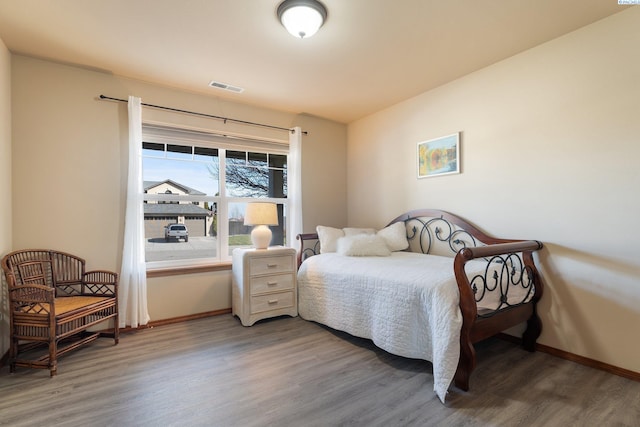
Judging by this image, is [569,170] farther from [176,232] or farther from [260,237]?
[176,232]

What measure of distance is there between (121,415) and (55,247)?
5.72 feet

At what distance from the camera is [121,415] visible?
1626 millimetres

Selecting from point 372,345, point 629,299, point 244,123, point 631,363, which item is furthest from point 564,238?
point 244,123

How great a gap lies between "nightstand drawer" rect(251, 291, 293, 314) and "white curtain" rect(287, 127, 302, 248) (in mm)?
804

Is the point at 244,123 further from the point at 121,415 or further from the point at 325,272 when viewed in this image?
the point at 121,415

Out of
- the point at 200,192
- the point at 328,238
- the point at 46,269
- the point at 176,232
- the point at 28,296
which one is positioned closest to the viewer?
the point at 28,296

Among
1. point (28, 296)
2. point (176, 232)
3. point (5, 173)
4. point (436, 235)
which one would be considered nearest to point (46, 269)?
point (28, 296)

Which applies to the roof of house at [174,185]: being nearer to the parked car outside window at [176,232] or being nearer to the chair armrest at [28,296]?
the parked car outside window at [176,232]

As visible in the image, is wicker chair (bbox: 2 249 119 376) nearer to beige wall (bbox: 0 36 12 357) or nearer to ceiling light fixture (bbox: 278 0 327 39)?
beige wall (bbox: 0 36 12 357)

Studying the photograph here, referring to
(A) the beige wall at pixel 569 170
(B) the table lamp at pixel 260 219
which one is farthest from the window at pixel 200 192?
(A) the beige wall at pixel 569 170

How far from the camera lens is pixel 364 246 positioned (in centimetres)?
309

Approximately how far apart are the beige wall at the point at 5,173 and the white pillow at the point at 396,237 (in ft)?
10.9

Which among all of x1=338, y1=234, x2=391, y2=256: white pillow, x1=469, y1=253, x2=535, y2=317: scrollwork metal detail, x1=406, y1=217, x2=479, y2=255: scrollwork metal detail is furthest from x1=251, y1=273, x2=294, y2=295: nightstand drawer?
x1=469, y1=253, x2=535, y2=317: scrollwork metal detail

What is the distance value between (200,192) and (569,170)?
340 centimetres
